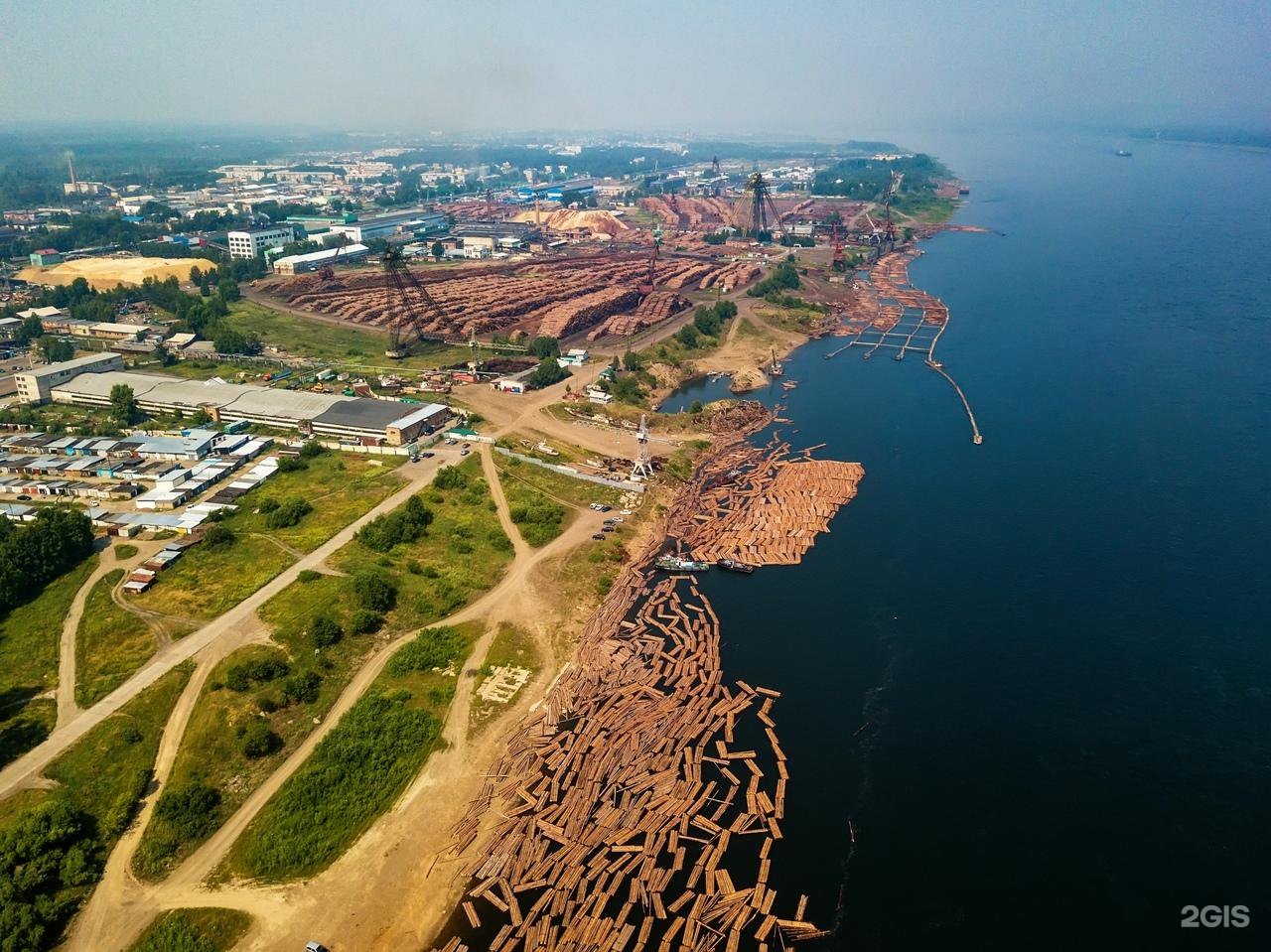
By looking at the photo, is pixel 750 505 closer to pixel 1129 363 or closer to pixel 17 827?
pixel 17 827

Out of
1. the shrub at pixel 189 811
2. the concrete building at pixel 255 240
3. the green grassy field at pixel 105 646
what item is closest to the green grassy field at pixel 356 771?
the shrub at pixel 189 811

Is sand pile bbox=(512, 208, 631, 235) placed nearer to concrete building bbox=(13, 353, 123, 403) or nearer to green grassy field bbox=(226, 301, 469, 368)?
green grassy field bbox=(226, 301, 469, 368)

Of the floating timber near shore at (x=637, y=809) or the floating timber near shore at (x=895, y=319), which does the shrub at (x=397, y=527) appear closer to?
the floating timber near shore at (x=637, y=809)

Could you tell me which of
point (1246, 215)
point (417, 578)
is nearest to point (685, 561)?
point (417, 578)

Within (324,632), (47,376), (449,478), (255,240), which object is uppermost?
(255,240)

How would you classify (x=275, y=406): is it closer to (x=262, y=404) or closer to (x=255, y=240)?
(x=262, y=404)

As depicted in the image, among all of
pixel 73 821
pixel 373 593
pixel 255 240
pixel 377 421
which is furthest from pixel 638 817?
pixel 255 240
